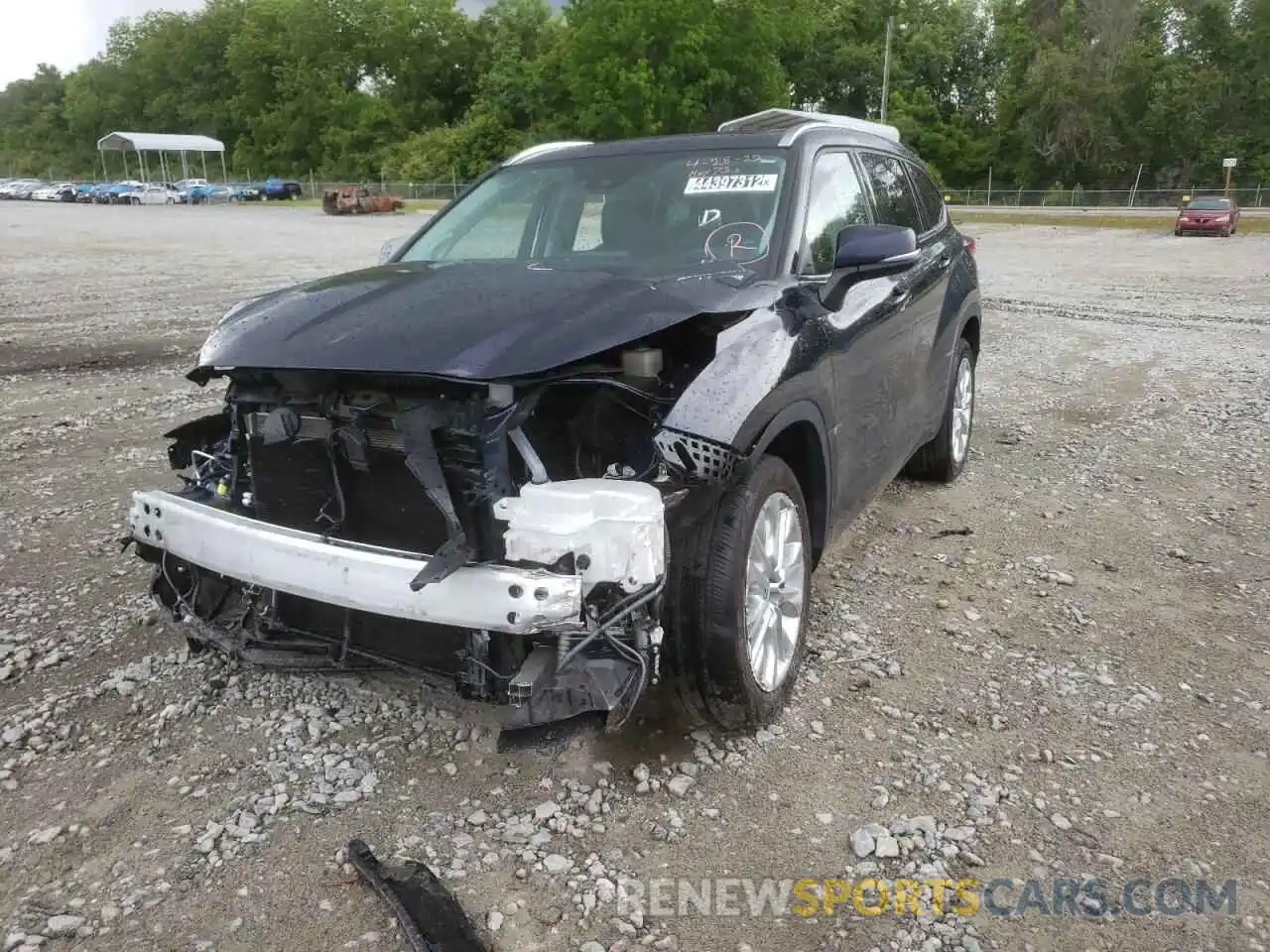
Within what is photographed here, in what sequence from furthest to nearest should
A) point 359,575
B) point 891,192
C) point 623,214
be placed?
point 891,192 < point 623,214 < point 359,575

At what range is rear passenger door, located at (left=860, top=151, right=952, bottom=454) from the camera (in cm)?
440

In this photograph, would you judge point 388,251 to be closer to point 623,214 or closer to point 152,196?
point 623,214

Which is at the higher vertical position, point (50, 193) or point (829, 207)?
point (50, 193)

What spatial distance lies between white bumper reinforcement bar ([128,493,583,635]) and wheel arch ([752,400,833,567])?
962 mm

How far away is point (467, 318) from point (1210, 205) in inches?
1295

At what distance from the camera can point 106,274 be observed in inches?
680

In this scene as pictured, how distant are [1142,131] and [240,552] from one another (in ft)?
209

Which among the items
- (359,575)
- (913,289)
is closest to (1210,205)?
(913,289)

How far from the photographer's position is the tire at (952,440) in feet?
17.9

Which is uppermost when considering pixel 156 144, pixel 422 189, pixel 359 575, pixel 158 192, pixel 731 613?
pixel 156 144

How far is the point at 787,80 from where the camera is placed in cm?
6588

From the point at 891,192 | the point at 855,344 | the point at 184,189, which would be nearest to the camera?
the point at 855,344

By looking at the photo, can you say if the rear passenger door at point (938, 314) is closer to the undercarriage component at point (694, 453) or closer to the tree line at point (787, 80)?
the undercarriage component at point (694, 453)

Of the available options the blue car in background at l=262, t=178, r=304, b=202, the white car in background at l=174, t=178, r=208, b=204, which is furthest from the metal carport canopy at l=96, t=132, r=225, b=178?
the blue car in background at l=262, t=178, r=304, b=202
